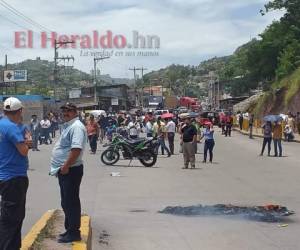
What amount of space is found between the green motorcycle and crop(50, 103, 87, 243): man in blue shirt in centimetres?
1329

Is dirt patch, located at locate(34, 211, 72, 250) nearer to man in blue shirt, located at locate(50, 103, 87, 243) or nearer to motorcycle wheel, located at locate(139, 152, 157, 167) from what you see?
man in blue shirt, located at locate(50, 103, 87, 243)

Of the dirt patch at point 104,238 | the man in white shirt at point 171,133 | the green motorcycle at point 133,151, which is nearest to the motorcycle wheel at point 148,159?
the green motorcycle at point 133,151

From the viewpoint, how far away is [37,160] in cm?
2258

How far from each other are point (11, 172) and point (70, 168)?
991 mm

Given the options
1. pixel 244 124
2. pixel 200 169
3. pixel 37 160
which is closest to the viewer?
pixel 200 169

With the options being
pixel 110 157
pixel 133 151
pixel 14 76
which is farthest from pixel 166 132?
pixel 14 76

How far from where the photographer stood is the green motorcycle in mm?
20688

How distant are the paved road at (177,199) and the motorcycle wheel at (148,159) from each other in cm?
23

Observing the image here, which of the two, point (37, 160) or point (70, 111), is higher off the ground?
point (70, 111)

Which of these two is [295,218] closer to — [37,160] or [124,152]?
[124,152]

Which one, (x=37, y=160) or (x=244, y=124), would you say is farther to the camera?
(x=244, y=124)

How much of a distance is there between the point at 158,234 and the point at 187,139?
433 inches

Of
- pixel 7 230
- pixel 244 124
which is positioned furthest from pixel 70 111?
pixel 244 124

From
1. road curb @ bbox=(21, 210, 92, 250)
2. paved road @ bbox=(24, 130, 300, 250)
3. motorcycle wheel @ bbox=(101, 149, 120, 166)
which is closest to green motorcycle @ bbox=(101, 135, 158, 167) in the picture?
motorcycle wheel @ bbox=(101, 149, 120, 166)
